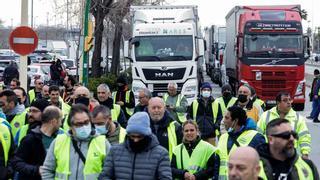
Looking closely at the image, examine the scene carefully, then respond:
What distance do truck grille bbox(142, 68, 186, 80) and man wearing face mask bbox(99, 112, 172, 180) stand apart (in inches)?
657

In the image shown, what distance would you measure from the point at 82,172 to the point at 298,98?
2063 centimetres

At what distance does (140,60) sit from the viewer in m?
23.4

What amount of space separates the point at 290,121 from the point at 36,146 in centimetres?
374

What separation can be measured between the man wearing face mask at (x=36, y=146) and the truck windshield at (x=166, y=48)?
15880mm

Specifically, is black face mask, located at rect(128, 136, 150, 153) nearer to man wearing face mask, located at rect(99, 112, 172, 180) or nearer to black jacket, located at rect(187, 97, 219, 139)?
man wearing face mask, located at rect(99, 112, 172, 180)

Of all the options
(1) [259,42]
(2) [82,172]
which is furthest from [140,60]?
(2) [82,172]

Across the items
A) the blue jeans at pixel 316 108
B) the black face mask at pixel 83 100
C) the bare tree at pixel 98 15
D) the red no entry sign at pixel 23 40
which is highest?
the bare tree at pixel 98 15

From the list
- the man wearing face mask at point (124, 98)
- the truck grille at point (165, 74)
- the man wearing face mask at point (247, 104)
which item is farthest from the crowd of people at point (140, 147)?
the truck grille at point (165, 74)

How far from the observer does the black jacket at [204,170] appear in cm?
817

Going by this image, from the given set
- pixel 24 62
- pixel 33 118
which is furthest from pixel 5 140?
pixel 24 62

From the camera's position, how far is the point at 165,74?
76.1 feet

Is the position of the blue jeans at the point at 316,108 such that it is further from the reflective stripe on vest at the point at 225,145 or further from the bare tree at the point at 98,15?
the reflective stripe on vest at the point at 225,145

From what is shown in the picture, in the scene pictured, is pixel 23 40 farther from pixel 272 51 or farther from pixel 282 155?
pixel 272 51

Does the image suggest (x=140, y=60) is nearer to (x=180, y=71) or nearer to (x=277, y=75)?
(x=180, y=71)
